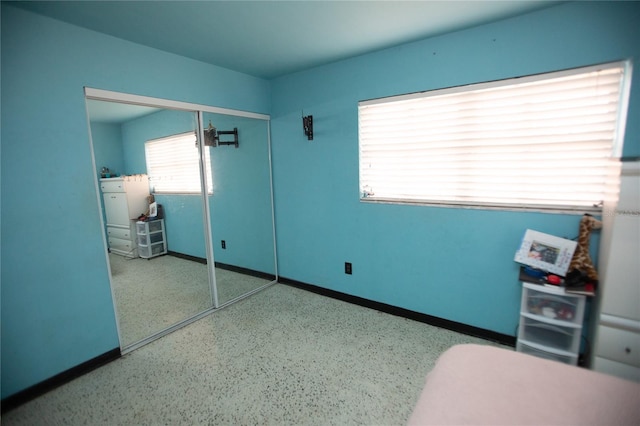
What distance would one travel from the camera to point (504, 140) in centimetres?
210

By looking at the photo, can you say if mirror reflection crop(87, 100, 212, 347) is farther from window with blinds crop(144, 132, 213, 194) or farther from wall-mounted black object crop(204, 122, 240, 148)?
wall-mounted black object crop(204, 122, 240, 148)

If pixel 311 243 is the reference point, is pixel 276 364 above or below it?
below

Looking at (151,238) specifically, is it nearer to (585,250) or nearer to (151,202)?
(151,202)

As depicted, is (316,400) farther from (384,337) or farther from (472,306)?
(472,306)

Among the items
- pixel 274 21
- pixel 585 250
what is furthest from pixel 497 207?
pixel 274 21

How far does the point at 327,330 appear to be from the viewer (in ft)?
8.26

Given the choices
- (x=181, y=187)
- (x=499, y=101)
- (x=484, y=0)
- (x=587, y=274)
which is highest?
(x=484, y=0)

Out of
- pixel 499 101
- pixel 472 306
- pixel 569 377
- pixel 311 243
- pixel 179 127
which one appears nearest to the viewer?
pixel 569 377

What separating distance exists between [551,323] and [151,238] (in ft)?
16.2

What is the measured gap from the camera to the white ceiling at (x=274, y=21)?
5.71 feet

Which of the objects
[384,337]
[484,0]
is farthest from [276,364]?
[484,0]

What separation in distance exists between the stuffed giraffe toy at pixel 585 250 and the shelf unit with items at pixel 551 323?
19 centimetres

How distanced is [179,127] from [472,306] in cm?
414

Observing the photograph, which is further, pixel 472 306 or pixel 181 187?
pixel 181 187
